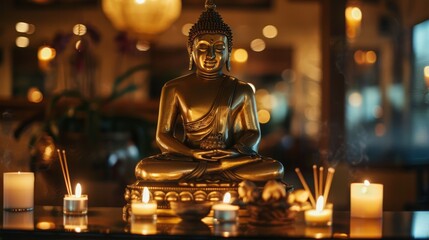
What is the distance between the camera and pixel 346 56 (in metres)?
4.92

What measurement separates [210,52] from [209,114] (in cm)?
18

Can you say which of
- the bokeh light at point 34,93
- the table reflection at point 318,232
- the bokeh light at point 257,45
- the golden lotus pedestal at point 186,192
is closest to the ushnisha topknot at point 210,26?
the golden lotus pedestal at point 186,192

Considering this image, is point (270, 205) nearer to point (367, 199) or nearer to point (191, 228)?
point (191, 228)

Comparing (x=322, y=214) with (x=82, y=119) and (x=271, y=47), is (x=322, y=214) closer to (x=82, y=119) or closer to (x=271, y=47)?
(x=82, y=119)

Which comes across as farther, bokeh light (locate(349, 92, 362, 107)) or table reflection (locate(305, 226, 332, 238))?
bokeh light (locate(349, 92, 362, 107))

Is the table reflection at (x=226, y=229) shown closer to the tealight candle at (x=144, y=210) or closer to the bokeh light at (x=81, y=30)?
the tealight candle at (x=144, y=210)

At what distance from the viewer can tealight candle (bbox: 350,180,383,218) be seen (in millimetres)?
2291

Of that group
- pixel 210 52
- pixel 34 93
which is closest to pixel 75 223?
pixel 210 52

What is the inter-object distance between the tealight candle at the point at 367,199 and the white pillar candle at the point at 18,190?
889 millimetres

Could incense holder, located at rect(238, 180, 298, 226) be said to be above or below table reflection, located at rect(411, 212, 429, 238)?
above

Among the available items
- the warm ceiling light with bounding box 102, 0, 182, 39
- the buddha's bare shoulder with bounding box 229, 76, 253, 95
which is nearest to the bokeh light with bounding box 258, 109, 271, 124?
the warm ceiling light with bounding box 102, 0, 182, 39

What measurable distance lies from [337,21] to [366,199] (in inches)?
105

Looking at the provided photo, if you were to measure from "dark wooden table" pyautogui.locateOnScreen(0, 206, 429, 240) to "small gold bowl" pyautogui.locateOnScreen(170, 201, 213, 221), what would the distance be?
18 millimetres

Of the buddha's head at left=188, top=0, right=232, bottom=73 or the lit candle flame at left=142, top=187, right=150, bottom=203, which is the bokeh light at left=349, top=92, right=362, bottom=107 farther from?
the lit candle flame at left=142, top=187, right=150, bottom=203
